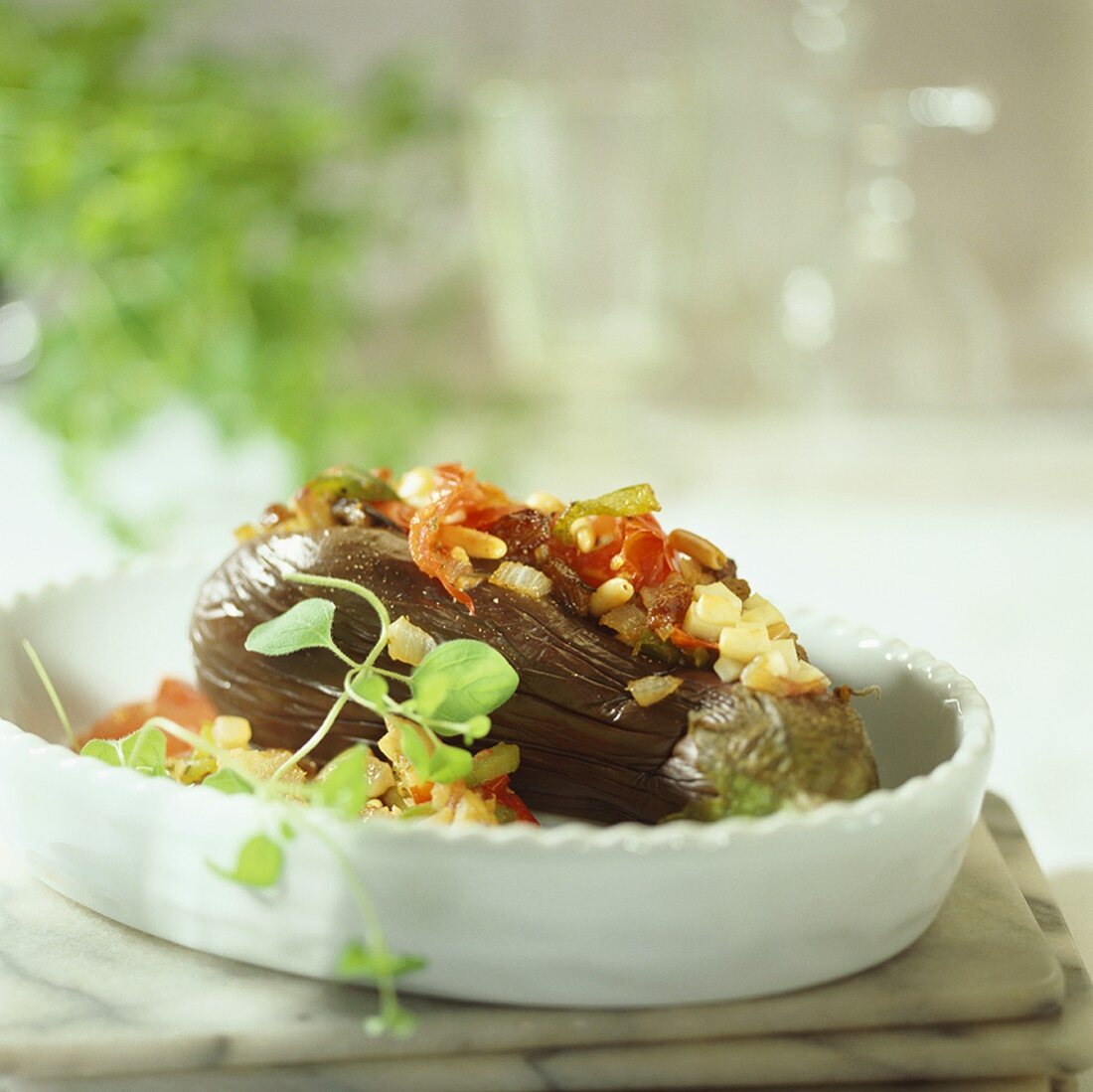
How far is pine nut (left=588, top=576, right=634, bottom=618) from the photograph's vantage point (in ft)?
4.73

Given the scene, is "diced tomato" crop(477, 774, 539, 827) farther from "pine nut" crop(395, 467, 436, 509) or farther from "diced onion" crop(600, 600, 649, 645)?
"pine nut" crop(395, 467, 436, 509)

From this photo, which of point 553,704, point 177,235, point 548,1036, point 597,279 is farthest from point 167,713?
point 597,279

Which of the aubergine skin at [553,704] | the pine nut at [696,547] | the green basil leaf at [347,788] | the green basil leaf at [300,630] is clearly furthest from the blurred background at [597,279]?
the green basil leaf at [347,788]

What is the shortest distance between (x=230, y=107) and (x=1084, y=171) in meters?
2.70

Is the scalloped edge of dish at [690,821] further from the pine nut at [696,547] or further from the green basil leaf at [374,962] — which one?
the pine nut at [696,547]

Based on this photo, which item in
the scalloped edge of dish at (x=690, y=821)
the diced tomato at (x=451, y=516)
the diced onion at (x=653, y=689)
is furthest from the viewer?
the diced tomato at (x=451, y=516)

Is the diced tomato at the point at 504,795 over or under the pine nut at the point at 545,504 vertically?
under

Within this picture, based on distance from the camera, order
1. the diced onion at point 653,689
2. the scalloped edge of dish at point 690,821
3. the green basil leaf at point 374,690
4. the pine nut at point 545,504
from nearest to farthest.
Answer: the scalloped edge of dish at point 690,821 → the green basil leaf at point 374,690 → the diced onion at point 653,689 → the pine nut at point 545,504

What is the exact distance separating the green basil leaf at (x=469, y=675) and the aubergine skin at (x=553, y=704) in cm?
10

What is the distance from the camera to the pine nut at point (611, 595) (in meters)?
1.44

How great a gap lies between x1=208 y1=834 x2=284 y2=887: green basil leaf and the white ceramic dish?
13mm

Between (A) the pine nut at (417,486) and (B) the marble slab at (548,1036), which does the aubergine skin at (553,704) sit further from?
(B) the marble slab at (548,1036)

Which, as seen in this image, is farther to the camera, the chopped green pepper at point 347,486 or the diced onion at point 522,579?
the chopped green pepper at point 347,486

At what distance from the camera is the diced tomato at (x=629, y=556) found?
57.8 inches
